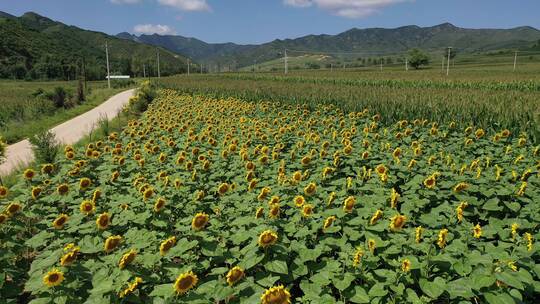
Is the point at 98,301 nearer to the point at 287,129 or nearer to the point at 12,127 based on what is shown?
the point at 287,129

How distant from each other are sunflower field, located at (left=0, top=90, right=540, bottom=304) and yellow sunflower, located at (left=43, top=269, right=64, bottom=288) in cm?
1

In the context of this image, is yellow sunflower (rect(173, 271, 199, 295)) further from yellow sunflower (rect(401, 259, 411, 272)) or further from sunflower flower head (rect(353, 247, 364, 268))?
yellow sunflower (rect(401, 259, 411, 272))

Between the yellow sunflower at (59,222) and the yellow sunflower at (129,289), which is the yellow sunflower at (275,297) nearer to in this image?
the yellow sunflower at (129,289)

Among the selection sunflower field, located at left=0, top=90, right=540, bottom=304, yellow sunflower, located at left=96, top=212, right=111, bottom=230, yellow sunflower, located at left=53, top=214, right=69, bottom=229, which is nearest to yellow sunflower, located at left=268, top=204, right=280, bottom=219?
sunflower field, located at left=0, top=90, right=540, bottom=304

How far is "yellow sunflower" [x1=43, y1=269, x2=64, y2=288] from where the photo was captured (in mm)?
2416

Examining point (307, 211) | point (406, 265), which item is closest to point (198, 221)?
point (307, 211)

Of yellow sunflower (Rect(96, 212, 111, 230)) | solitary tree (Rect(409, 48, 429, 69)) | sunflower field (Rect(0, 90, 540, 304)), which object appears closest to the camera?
sunflower field (Rect(0, 90, 540, 304))

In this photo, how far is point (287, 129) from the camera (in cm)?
840

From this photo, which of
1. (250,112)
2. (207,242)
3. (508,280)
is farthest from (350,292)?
(250,112)

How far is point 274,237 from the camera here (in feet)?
9.04

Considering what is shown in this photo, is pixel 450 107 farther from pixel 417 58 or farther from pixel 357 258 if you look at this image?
pixel 417 58

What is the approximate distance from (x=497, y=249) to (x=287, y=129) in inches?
227

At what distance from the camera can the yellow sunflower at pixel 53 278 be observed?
2.42 metres

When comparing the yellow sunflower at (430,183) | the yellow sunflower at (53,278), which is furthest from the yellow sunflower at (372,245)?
the yellow sunflower at (53,278)
